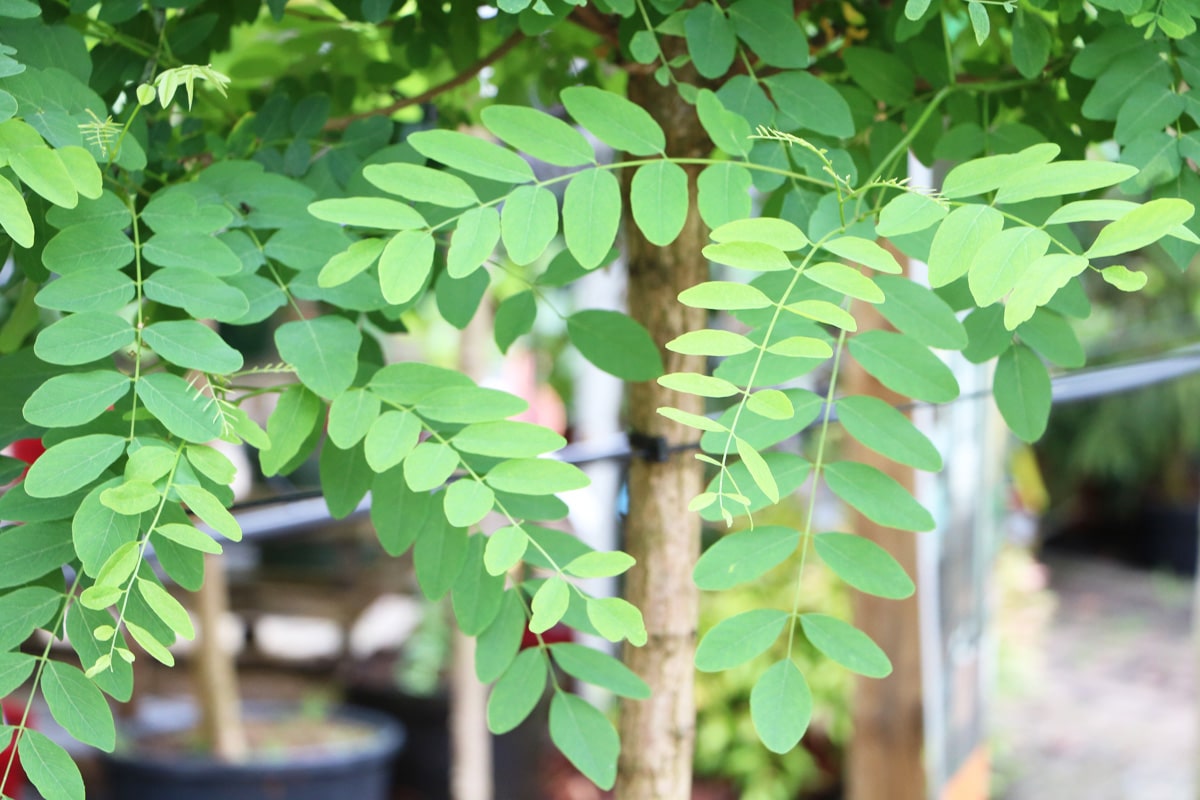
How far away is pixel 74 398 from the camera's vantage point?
1.73ft

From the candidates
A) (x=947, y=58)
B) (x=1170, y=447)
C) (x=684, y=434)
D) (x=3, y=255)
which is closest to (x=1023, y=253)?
(x=947, y=58)

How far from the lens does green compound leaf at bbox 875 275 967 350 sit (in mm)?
604

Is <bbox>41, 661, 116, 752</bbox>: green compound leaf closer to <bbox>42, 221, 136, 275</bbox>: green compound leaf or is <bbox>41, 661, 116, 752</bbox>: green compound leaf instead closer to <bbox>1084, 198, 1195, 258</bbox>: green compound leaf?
<bbox>42, 221, 136, 275</bbox>: green compound leaf

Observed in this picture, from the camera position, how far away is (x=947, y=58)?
691 mm

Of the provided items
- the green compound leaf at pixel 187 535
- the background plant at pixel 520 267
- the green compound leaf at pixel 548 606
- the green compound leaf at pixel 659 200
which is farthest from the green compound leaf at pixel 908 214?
the green compound leaf at pixel 187 535

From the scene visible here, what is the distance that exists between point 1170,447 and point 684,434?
5710 mm

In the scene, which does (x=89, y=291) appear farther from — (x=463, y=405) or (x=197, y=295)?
(x=463, y=405)

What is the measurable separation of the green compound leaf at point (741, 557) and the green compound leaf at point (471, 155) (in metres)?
0.22

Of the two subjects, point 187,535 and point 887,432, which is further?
point 887,432

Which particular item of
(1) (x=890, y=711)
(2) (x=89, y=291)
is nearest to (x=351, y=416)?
(2) (x=89, y=291)

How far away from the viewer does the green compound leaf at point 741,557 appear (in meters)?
0.60

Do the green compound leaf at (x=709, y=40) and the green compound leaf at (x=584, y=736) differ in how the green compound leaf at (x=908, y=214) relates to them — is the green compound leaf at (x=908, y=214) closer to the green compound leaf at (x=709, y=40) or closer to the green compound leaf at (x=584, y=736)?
the green compound leaf at (x=709, y=40)

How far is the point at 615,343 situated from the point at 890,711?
1461 millimetres

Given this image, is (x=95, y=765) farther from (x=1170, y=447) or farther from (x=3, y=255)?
(x=1170, y=447)
